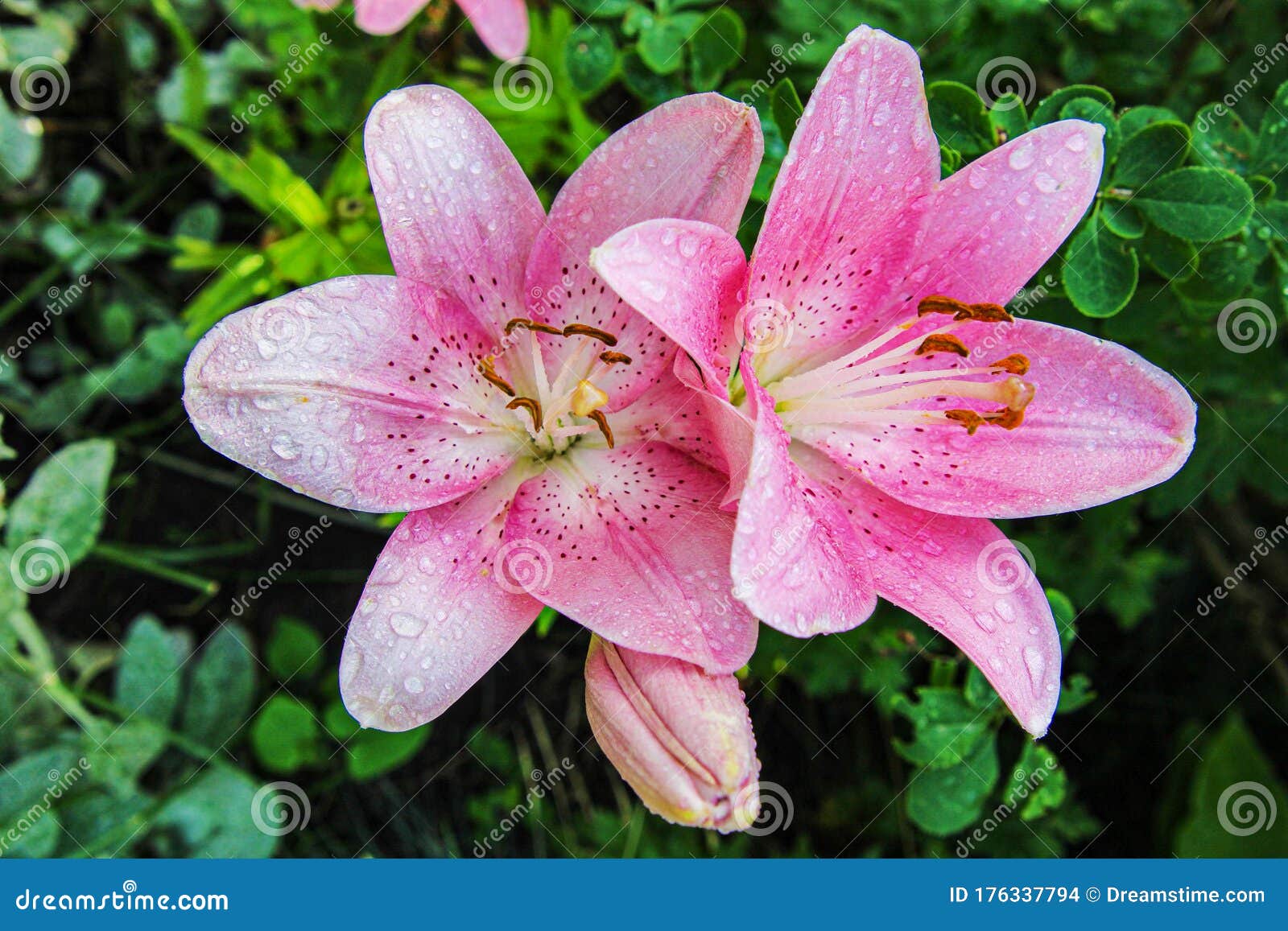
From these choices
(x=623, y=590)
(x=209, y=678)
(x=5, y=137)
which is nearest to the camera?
(x=623, y=590)

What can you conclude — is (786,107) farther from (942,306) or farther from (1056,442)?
(1056,442)

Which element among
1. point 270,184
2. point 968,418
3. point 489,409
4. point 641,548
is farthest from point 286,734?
point 968,418

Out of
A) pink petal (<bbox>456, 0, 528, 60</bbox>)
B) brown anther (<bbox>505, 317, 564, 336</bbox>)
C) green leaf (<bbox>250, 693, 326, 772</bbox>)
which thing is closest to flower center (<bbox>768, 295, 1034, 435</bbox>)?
brown anther (<bbox>505, 317, 564, 336</bbox>)

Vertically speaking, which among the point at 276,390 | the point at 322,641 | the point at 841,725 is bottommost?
the point at 841,725

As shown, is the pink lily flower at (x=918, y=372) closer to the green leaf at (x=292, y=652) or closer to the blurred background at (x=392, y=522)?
the blurred background at (x=392, y=522)

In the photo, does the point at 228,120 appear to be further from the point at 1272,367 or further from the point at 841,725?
the point at 1272,367

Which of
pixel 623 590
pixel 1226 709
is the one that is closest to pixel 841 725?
pixel 1226 709
